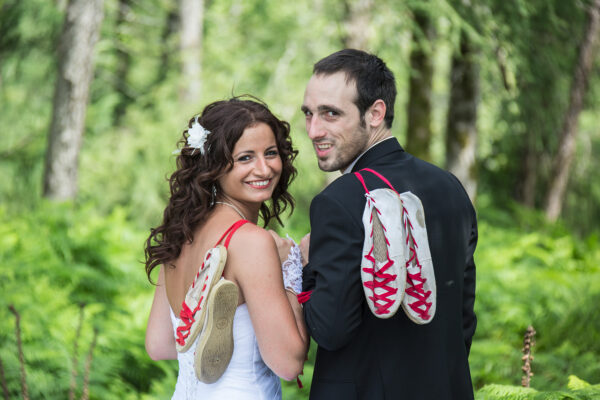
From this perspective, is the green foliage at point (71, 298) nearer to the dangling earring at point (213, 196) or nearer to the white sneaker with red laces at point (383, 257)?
the dangling earring at point (213, 196)

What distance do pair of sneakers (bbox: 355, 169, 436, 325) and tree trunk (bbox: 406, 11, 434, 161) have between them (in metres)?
6.47

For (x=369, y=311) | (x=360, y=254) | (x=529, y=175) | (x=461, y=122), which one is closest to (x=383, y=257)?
(x=360, y=254)

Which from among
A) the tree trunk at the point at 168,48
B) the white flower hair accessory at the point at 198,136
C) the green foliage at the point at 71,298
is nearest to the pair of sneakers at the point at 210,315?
the white flower hair accessory at the point at 198,136

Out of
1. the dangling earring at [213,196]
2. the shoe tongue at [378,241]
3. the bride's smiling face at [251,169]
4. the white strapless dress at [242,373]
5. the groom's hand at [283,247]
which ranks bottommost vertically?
the white strapless dress at [242,373]

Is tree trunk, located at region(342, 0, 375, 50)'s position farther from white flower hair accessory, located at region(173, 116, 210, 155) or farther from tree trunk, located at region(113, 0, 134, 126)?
tree trunk, located at region(113, 0, 134, 126)

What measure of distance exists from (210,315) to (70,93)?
6.30m

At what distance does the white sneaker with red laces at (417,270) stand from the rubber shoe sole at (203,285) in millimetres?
703

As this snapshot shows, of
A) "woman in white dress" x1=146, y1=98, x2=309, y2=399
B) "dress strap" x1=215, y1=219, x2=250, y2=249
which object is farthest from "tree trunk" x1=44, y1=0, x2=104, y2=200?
"dress strap" x1=215, y1=219, x2=250, y2=249

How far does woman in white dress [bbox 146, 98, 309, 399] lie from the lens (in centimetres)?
229

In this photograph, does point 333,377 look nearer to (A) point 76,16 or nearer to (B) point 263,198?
(B) point 263,198

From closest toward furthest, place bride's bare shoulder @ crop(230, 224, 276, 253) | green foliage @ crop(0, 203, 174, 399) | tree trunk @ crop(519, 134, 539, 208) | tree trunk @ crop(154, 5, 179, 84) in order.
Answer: bride's bare shoulder @ crop(230, 224, 276, 253) < green foliage @ crop(0, 203, 174, 399) < tree trunk @ crop(519, 134, 539, 208) < tree trunk @ crop(154, 5, 179, 84)

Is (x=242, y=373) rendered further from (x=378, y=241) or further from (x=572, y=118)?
(x=572, y=118)

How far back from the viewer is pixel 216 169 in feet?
8.40

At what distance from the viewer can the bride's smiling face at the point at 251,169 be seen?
8.43 ft
